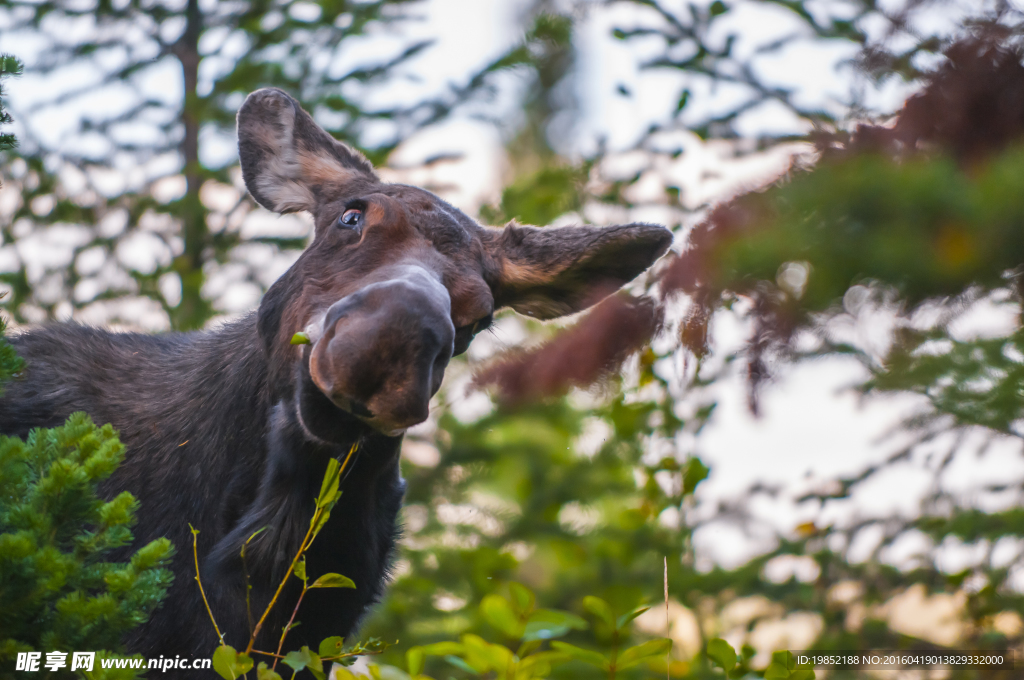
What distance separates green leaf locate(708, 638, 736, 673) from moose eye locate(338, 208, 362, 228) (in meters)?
2.12

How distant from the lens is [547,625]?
2613 millimetres

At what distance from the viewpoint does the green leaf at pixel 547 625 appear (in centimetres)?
250

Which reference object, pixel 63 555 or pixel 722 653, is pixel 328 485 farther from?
pixel 722 653

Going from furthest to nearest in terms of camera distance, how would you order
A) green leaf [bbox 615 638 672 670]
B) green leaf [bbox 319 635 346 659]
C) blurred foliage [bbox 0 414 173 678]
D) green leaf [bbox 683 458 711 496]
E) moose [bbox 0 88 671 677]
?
1. green leaf [bbox 683 458 711 496]
2. moose [bbox 0 88 671 677]
3. green leaf [bbox 615 638 672 670]
4. green leaf [bbox 319 635 346 659]
5. blurred foliage [bbox 0 414 173 678]

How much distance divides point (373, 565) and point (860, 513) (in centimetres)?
285

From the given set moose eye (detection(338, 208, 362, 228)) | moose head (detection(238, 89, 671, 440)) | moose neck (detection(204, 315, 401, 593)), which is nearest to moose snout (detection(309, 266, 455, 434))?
moose head (detection(238, 89, 671, 440))

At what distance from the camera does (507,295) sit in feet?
12.9

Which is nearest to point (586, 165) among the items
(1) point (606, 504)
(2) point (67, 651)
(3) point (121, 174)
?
(1) point (606, 504)

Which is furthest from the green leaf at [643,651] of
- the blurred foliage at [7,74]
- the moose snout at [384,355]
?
the blurred foliage at [7,74]

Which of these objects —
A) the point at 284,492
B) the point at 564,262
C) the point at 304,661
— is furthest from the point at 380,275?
the point at 304,661

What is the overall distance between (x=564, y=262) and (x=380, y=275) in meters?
1.13

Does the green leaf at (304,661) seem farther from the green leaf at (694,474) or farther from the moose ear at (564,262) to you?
the moose ear at (564,262)

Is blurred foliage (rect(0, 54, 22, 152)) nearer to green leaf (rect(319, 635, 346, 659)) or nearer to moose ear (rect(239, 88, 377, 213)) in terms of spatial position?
green leaf (rect(319, 635, 346, 659))

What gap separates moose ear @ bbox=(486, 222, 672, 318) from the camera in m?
3.77
